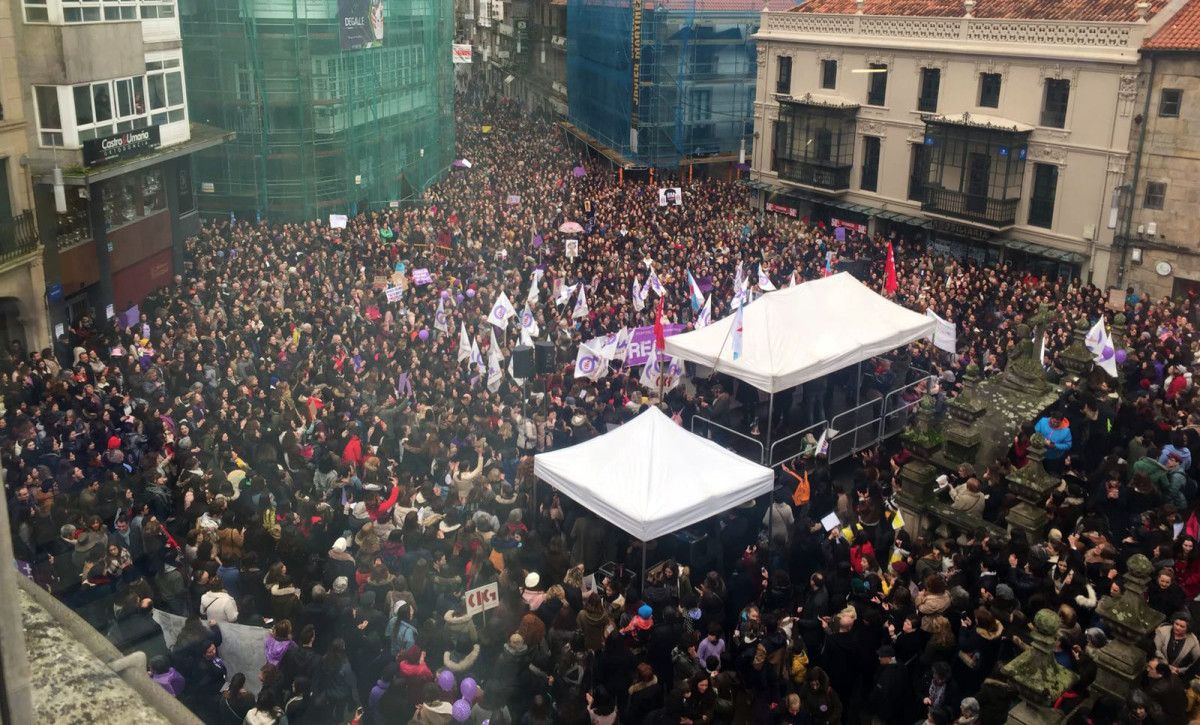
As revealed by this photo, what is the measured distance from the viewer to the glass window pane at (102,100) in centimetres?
2255

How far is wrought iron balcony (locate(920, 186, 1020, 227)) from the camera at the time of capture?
31625mm

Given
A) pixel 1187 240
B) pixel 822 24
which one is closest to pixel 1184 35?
pixel 1187 240

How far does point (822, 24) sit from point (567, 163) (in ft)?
59.1

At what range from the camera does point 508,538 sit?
11.4 m

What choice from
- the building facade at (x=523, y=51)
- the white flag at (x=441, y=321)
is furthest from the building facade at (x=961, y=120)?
the building facade at (x=523, y=51)

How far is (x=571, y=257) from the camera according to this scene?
26.6 metres

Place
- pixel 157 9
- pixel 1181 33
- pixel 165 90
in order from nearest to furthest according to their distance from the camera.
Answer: pixel 157 9 < pixel 165 90 < pixel 1181 33

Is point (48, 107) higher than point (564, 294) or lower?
higher

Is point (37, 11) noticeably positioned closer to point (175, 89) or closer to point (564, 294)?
point (175, 89)

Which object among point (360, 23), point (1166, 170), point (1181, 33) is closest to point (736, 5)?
point (360, 23)

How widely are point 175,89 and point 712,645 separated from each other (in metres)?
23.0

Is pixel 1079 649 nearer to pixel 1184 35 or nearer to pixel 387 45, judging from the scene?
pixel 1184 35

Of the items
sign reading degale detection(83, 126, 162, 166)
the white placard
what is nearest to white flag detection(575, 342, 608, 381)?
the white placard

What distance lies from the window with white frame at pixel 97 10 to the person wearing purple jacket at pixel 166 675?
17383 mm
